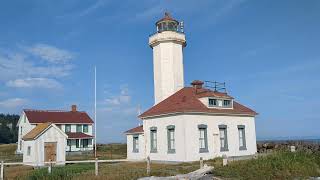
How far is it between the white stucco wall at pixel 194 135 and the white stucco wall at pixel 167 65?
454cm

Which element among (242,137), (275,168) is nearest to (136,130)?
(242,137)

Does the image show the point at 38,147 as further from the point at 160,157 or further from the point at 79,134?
the point at 79,134

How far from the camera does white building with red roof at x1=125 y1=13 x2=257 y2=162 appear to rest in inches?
1046

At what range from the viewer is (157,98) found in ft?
111

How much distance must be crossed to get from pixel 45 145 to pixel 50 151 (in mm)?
642

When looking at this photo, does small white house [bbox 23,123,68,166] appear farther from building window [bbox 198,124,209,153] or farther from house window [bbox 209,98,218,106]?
house window [bbox 209,98,218,106]

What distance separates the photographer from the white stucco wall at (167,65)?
3356 centimetres

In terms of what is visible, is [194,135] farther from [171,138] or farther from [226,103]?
[226,103]

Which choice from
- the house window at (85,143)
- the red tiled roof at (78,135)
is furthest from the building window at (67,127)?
the house window at (85,143)

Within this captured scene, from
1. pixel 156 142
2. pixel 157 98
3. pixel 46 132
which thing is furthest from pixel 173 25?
pixel 46 132

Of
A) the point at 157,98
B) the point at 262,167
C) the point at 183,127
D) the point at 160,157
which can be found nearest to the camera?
the point at 262,167

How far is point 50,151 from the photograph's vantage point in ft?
101

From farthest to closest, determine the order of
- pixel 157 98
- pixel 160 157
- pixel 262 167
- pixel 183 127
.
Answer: pixel 157 98 < pixel 160 157 < pixel 183 127 < pixel 262 167

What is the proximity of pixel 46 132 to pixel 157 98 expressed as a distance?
9785 millimetres
